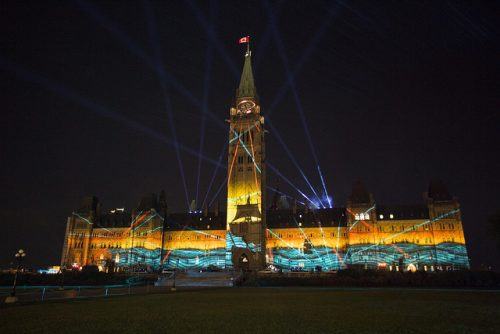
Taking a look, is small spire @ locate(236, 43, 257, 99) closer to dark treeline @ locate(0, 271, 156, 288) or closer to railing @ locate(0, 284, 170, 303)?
dark treeline @ locate(0, 271, 156, 288)

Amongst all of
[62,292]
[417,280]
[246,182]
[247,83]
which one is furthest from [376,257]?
[62,292]

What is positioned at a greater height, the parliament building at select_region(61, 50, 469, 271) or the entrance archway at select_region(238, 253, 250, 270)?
the parliament building at select_region(61, 50, 469, 271)

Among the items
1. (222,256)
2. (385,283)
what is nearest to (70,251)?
(222,256)

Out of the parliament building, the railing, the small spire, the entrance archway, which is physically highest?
the small spire

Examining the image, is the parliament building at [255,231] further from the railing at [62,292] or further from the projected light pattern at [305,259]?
the railing at [62,292]

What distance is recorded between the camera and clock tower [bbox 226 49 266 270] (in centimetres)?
9025

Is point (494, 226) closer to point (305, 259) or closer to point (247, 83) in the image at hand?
point (305, 259)

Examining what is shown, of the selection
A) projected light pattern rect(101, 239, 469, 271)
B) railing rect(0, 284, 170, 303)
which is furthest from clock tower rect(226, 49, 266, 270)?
railing rect(0, 284, 170, 303)

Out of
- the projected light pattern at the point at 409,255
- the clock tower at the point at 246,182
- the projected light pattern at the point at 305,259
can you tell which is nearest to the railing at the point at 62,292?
the clock tower at the point at 246,182

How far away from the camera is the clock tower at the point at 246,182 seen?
90.2 m

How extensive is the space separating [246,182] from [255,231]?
47.0 feet

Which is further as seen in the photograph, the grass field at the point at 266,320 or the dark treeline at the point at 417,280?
the dark treeline at the point at 417,280

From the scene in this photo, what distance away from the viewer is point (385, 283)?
1671 inches

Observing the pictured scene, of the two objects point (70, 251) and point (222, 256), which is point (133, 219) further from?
point (222, 256)
